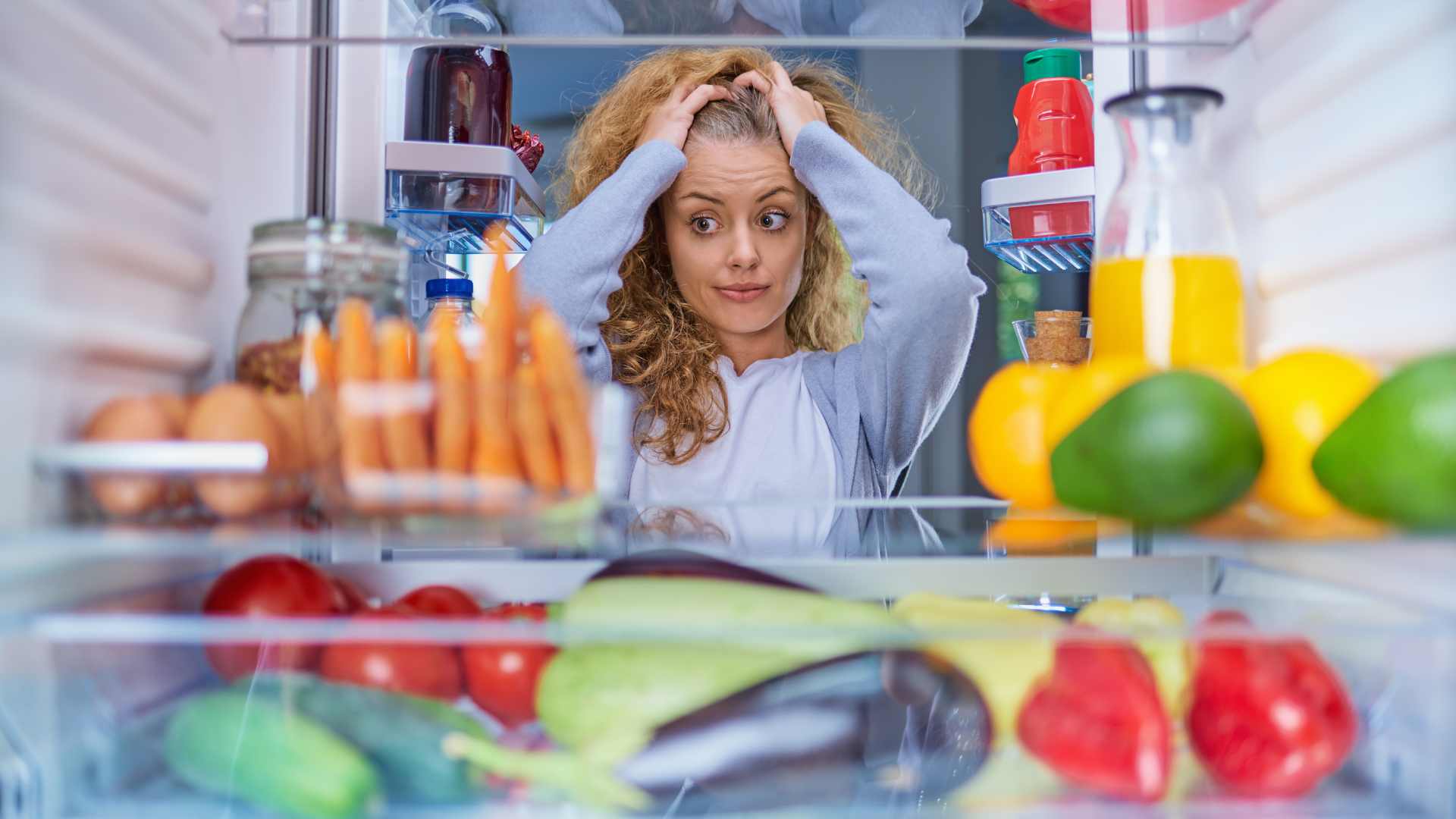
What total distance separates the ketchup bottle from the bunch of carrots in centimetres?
99

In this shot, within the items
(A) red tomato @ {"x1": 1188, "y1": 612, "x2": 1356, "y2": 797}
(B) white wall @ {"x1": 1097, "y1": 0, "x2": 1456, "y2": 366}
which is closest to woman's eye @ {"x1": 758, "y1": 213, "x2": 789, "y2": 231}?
(B) white wall @ {"x1": 1097, "y1": 0, "x2": 1456, "y2": 366}

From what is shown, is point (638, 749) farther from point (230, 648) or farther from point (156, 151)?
point (156, 151)

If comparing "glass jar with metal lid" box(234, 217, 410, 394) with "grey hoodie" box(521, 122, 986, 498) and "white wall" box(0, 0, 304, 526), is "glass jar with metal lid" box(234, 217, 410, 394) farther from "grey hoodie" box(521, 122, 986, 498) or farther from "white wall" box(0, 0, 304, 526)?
"grey hoodie" box(521, 122, 986, 498)

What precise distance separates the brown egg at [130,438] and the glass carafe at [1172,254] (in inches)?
20.3

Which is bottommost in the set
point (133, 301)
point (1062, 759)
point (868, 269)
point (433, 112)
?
point (1062, 759)

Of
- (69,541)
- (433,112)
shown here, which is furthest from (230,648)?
(433,112)

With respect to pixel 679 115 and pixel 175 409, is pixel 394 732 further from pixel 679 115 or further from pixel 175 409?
pixel 679 115

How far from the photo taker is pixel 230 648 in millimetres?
523

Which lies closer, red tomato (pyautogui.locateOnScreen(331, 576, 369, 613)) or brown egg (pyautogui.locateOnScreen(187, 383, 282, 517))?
brown egg (pyautogui.locateOnScreen(187, 383, 282, 517))

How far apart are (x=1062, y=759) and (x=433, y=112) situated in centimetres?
103

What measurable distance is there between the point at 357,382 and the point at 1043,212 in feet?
3.43

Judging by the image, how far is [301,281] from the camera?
0.62m

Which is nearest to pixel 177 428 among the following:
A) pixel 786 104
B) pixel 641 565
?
pixel 641 565

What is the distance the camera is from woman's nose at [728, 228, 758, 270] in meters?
1.48
